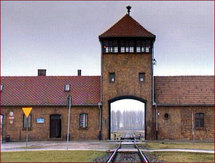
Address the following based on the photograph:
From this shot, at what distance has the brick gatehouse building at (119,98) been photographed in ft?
108

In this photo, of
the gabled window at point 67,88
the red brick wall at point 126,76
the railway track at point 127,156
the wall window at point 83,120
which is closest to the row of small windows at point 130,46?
the red brick wall at point 126,76

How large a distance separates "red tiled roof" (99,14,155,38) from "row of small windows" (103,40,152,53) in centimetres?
67

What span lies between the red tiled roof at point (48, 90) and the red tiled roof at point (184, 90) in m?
6.03

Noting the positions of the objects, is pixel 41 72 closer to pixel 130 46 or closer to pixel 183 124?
pixel 130 46

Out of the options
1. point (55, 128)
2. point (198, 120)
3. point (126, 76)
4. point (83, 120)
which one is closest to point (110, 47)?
point (126, 76)

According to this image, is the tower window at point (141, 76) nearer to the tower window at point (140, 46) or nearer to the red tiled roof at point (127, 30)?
the tower window at point (140, 46)

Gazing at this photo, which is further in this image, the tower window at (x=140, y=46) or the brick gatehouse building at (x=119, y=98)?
the tower window at (x=140, y=46)

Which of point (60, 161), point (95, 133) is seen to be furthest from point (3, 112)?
point (60, 161)


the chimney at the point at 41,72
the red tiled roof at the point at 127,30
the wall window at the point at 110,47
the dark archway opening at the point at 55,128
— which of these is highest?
the red tiled roof at the point at 127,30

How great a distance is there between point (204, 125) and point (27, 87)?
17367 mm

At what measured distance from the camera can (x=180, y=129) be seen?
32.9 m

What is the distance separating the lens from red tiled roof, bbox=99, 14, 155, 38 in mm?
33531

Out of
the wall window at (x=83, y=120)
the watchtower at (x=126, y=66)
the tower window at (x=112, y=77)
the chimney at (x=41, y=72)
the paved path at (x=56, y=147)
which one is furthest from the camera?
the chimney at (x=41, y=72)

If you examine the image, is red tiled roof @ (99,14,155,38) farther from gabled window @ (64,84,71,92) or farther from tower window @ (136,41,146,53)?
gabled window @ (64,84,71,92)
